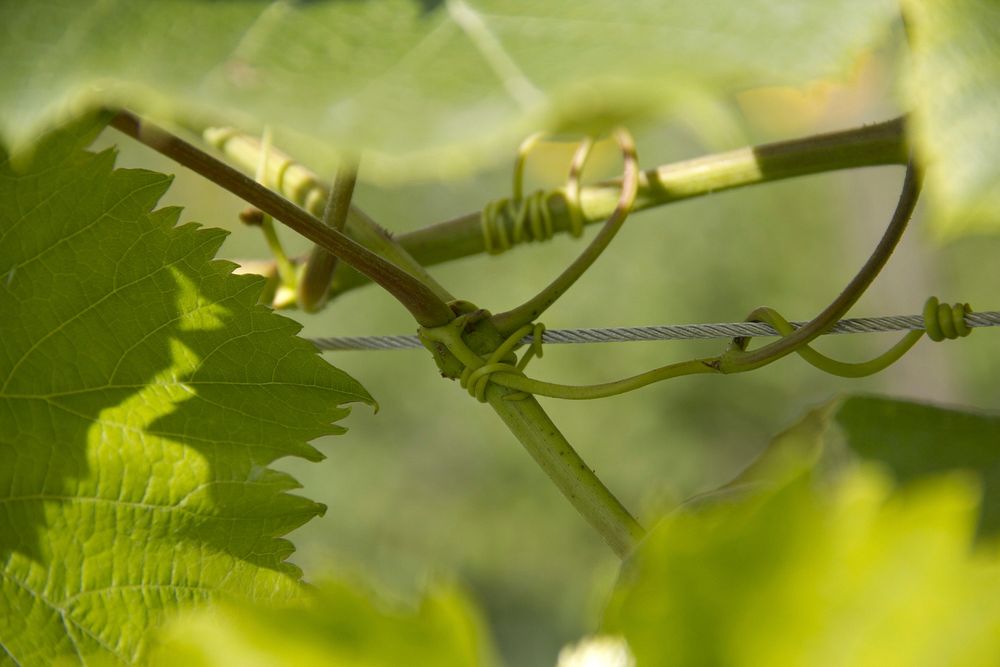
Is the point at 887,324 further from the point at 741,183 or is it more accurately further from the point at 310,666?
the point at 310,666

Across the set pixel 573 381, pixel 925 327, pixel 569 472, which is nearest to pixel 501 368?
pixel 569 472

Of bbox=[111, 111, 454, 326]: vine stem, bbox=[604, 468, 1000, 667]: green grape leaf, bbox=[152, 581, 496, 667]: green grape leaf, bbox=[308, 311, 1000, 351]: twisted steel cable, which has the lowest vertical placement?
bbox=[152, 581, 496, 667]: green grape leaf

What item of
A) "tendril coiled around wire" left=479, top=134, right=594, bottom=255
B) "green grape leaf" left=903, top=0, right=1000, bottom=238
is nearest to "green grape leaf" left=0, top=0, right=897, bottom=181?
"green grape leaf" left=903, top=0, right=1000, bottom=238

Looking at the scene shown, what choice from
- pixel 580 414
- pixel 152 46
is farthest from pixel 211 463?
pixel 580 414

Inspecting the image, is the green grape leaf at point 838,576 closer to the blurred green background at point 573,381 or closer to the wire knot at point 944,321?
the wire knot at point 944,321

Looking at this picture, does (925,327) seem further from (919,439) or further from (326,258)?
(326,258)

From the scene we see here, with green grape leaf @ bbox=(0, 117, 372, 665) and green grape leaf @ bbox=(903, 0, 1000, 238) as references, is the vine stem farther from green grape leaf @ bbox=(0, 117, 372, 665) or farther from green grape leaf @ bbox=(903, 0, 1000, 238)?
green grape leaf @ bbox=(903, 0, 1000, 238)
